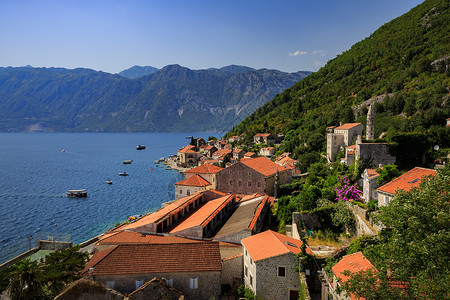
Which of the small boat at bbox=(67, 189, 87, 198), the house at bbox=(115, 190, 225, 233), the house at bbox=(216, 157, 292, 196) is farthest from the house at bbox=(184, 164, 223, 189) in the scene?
the small boat at bbox=(67, 189, 87, 198)

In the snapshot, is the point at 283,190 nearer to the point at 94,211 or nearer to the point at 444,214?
the point at 444,214

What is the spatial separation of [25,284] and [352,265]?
20915 millimetres

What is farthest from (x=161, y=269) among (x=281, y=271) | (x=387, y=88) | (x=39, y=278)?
(x=387, y=88)

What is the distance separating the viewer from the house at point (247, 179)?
3944 cm

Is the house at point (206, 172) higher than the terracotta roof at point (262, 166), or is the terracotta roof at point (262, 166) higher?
the terracotta roof at point (262, 166)

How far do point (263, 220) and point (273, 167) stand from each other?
13.0 m

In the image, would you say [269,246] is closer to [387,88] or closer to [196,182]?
[196,182]

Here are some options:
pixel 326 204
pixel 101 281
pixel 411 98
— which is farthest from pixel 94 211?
pixel 411 98

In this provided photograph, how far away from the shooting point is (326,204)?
93.0ft

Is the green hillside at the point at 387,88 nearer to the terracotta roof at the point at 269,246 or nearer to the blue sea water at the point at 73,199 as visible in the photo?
the terracotta roof at the point at 269,246

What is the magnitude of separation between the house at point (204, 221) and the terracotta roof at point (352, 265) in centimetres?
1208

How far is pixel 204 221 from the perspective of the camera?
84.0 feet

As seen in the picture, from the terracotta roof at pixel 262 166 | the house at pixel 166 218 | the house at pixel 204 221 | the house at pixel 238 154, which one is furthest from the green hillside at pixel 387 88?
the house at pixel 166 218

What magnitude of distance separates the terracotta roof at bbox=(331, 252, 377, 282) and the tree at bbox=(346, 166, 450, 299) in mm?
1394
